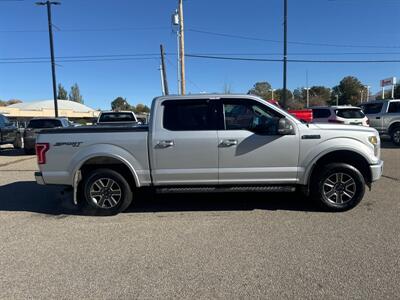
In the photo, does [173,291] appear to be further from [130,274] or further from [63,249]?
[63,249]

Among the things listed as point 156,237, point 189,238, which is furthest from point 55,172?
point 189,238

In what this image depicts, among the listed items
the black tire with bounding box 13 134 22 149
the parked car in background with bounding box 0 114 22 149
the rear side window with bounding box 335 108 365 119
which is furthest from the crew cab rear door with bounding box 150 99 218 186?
the black tire with bounding box 13 134 22 149

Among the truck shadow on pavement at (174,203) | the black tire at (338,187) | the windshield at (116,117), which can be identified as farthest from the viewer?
the windshield at (116,117)

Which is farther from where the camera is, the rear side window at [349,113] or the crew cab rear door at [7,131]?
the crew cab rear door at [7,131]

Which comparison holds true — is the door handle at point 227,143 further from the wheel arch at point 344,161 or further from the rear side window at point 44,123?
the rear side window at point 44,123

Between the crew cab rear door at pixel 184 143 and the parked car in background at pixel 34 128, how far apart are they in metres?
11.2

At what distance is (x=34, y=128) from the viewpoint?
15922 millimetres

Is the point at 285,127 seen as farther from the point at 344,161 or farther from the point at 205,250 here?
the point at 205,250

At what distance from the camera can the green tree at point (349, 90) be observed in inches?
3426

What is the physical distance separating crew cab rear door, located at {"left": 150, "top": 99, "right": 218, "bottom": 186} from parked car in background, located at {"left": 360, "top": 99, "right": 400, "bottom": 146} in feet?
43.9

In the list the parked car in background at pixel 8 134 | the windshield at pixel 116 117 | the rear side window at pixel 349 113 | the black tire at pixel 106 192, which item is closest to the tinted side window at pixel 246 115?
the black tire at pixel 106 192

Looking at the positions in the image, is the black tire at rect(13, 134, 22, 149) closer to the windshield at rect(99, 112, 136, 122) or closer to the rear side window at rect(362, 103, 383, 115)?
the windshield at rect(99, 112, 136, 122)

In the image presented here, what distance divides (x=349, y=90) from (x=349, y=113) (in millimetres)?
79670

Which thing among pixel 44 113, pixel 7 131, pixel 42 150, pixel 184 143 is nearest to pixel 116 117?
pixel 7 131
